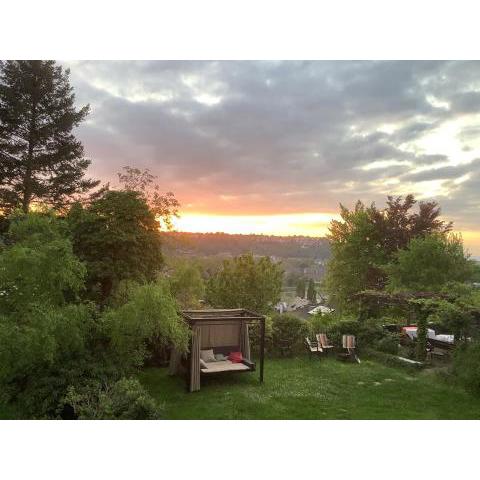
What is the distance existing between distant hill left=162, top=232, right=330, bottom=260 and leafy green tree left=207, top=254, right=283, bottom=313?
2.62 ft

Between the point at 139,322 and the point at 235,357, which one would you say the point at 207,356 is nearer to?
the point at 235,357

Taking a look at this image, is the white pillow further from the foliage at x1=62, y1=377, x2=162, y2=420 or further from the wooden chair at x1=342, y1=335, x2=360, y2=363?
the wooden chair at x1=342, y1=335, x2=360, y2=363

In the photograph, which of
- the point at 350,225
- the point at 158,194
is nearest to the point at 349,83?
the point at 158,194

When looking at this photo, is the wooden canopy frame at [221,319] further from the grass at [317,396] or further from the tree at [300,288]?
Result: the tree at [300,288]

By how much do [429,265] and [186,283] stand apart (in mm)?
15046

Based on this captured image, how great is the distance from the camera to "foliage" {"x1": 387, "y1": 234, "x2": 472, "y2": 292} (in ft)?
73.0

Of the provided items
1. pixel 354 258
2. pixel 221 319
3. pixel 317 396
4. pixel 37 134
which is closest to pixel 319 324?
pixel 317 396

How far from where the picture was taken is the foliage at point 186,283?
1298 centimetres

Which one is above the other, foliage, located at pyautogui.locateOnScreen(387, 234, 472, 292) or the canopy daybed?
foliage, located at pyautogui.locateOnScreen(387, 234, 472, 292)

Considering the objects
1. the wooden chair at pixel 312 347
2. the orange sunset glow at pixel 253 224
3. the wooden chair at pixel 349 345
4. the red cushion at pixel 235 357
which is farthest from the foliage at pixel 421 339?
the orange sunset glow at pixel 253 224

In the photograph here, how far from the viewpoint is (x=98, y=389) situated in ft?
23.0

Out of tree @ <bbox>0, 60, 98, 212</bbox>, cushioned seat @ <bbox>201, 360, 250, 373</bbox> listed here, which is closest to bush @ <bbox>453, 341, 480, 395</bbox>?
cushioned seat @ <bbox>201, 360, 250, 373</bbox>
